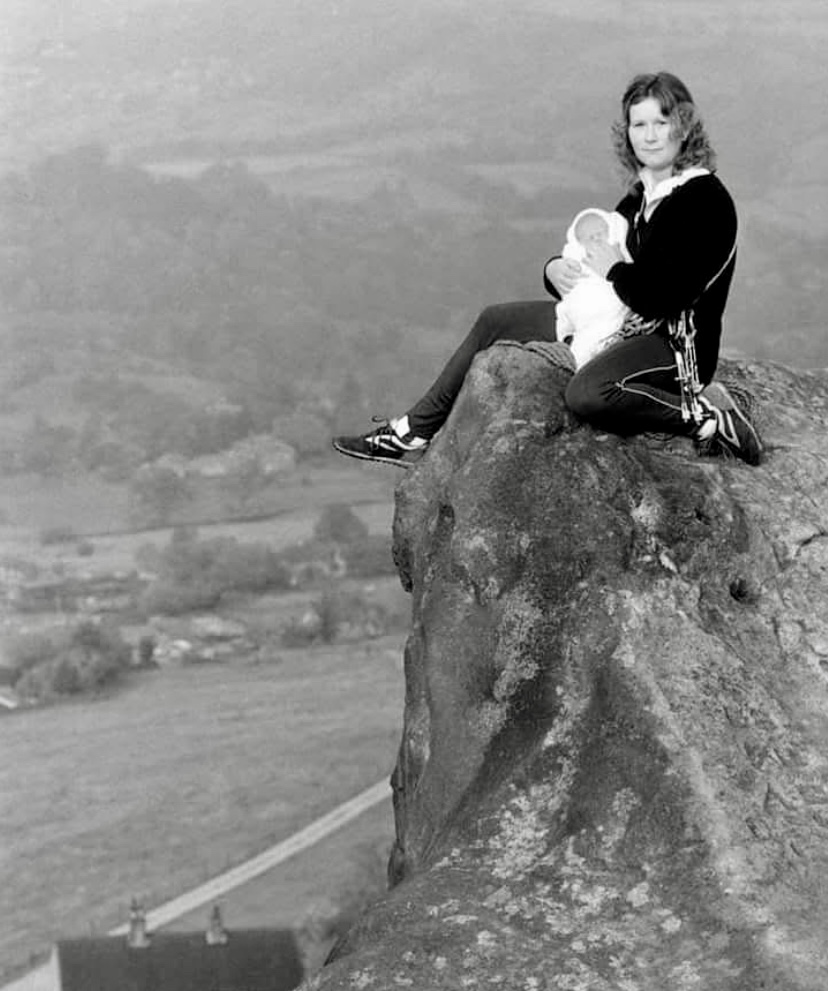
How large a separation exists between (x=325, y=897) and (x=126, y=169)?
23.4 m

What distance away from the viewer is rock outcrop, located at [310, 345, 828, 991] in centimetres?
470

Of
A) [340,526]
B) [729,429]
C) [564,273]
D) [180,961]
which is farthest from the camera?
[340,526]

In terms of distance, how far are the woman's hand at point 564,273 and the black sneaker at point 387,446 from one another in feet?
3.15

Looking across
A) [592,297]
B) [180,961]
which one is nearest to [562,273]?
[592,297]

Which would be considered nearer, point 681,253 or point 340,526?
point 681,253

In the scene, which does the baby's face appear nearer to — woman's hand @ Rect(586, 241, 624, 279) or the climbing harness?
woman's hand @ Rect(586, 241, 624, 279)

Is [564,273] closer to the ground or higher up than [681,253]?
closer to the ground

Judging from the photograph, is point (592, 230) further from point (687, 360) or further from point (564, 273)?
point (687, 360)

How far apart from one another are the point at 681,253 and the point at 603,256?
1.30 ft

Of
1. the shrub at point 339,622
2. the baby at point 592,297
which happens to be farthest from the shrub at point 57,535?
the baby at point 592,297

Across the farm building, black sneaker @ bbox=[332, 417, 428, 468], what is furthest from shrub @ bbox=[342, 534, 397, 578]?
black sneaker @ bbox=[332, 417, 428, 468]

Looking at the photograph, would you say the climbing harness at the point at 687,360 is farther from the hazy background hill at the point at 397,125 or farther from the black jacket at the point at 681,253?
the hazy background hill at the point at 397,125

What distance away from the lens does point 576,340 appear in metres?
6.45

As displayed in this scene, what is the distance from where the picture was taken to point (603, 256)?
20.9 ft
